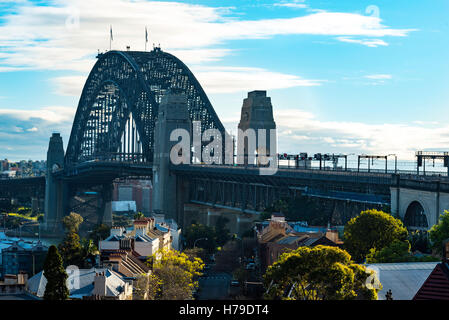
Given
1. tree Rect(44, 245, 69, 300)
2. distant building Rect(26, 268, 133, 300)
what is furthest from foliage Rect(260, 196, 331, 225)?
tree Rect(44, 245, 69, 300)

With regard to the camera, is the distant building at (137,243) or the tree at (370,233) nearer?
the tree at (370,233)

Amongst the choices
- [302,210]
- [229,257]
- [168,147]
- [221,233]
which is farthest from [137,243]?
[168,147]

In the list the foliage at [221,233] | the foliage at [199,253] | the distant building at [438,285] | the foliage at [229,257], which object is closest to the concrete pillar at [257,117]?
the foliage at [221,233]

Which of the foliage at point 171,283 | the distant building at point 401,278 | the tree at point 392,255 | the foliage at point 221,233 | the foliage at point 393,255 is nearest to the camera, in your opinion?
the distant building at point 401,278

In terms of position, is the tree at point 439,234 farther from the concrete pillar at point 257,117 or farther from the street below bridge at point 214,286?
the concrete pillar at point 257,117

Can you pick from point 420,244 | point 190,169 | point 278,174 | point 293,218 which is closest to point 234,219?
point 190,169

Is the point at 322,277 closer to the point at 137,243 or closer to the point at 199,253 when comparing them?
the point at 137,243
